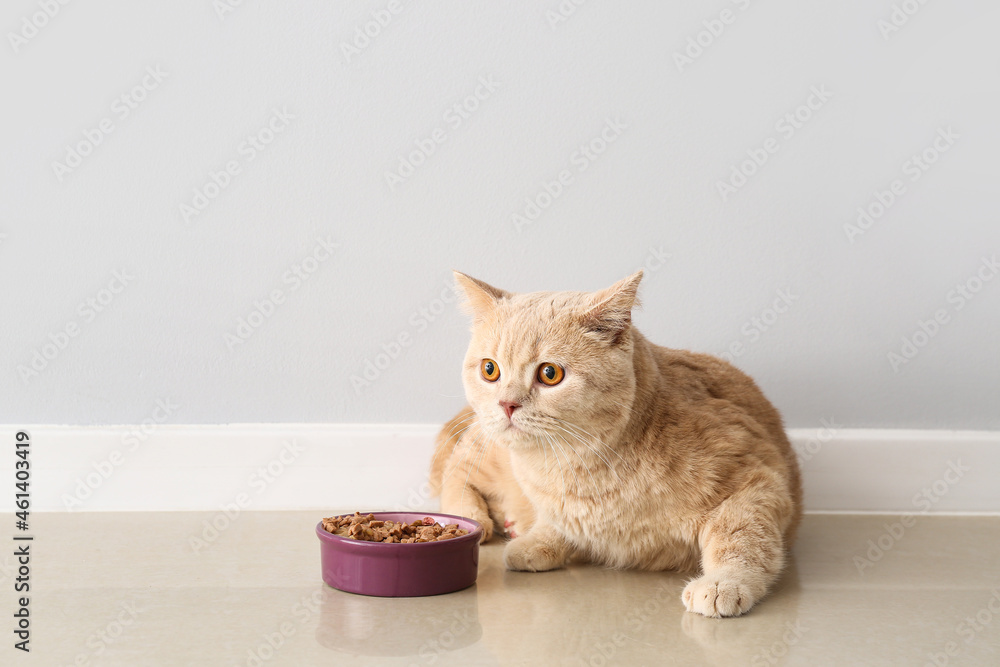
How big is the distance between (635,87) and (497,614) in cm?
151

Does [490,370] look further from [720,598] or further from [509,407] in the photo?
[720,598]

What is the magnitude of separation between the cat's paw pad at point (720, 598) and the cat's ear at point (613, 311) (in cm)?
49

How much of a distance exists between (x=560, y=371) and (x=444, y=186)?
93 cm

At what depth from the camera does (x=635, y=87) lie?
224cm

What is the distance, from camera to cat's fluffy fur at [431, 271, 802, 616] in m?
1.52

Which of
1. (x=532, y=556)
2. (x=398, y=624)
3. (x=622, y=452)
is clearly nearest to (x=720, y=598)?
(x=622, y=452)

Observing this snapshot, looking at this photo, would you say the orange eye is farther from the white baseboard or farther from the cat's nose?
the white baseboard

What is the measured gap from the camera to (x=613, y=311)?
1.54m

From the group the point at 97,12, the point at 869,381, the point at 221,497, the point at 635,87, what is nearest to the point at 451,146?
the point at 635,87

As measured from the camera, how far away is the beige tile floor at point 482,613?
4.07ft

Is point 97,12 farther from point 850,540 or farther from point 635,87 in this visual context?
point 850,540

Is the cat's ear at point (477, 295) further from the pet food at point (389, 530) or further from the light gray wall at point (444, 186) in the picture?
the light gray wall at point (444, 186)

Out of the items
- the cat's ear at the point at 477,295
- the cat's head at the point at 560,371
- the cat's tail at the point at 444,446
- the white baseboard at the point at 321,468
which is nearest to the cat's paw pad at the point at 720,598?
the cat's head at the point at 560,371

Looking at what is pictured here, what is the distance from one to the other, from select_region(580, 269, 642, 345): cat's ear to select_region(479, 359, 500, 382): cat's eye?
0.20 meters
